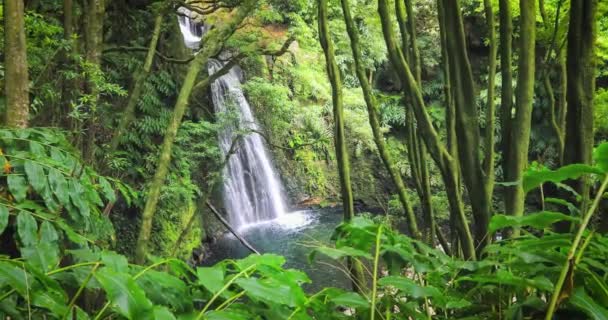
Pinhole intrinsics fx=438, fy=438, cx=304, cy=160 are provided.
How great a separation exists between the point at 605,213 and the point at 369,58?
11593 mm

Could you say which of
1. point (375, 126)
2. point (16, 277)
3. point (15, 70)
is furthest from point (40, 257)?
point (375, 126)

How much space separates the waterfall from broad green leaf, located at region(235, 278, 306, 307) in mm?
10117

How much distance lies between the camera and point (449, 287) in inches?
41.2

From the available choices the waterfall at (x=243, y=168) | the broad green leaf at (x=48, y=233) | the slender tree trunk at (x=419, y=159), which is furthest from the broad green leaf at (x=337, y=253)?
the waterfall at (x=243, y=168)

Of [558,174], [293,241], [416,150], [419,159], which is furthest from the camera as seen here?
[293,241]

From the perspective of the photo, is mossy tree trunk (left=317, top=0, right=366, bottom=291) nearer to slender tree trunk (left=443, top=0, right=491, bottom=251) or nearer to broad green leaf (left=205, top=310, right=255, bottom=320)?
slender tree trunk (left=443, top=0, right=491, bottom=251)

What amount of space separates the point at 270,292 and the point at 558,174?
0.65 metres

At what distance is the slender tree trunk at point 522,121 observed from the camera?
2055mm

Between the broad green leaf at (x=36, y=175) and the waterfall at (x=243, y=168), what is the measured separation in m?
9.29

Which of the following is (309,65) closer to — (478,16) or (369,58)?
(369,58)

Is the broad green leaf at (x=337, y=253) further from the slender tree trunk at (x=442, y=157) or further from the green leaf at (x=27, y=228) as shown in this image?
the slender tree trunk at (x=442, y=157)

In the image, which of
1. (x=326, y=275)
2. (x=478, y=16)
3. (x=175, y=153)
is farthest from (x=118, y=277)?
(x=478, y=16)

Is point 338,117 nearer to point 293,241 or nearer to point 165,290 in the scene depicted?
point 165,290

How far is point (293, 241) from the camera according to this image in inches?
313
